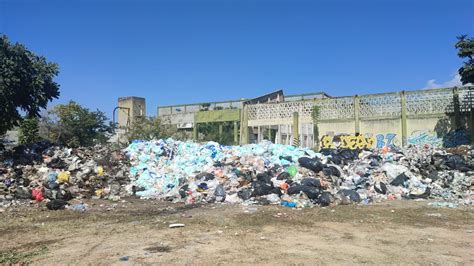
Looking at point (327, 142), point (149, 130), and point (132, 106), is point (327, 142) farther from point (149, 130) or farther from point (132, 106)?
point (132, 106)

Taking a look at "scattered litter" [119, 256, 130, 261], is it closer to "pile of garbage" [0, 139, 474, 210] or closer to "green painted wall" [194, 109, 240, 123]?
"pile of garbage" [0, 139, 474, 210]

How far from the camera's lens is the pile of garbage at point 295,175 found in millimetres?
9266

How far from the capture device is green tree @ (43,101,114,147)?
2325 cm

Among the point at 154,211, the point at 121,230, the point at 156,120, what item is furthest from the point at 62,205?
the point at 156,120

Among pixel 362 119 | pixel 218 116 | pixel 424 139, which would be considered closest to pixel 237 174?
pixel 362 119

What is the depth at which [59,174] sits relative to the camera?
10.7 meters

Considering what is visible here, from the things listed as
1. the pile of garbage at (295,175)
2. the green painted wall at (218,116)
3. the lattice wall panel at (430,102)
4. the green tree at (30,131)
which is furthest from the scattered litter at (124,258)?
the green tree at (30,131)

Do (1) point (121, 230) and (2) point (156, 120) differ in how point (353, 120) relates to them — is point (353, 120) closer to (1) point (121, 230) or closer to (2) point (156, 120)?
(2) point (156, 120)

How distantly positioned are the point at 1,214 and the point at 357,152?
371 inches

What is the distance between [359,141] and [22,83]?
42.5ft

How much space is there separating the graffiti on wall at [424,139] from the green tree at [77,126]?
16520 mm

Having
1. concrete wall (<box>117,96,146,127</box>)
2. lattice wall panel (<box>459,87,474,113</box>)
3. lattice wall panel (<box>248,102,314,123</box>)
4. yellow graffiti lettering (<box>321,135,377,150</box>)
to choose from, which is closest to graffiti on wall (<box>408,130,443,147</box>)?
lattice wall panel (<box>459,87,474,113</box>)

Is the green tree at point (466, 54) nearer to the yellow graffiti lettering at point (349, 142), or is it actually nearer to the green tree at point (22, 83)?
the yellow graffiti lettering at point (349, 142)

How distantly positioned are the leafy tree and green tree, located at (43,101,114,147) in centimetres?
297
